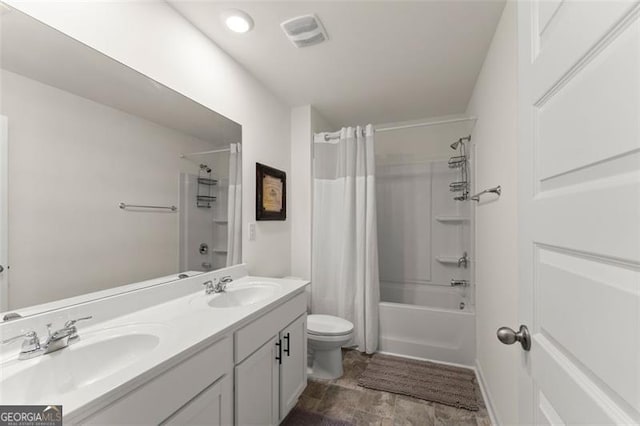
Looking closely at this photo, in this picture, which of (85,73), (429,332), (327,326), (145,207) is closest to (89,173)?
(145,207)

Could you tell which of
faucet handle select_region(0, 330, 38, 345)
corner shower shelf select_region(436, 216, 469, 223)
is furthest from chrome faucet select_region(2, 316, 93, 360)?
corner shower shelf select_region(436, 216, 469, 223)

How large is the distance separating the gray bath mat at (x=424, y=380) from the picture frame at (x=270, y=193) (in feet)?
5.02

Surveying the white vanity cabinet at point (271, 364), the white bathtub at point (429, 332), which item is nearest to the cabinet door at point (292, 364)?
the white vanity cabinet at point (271, 364)

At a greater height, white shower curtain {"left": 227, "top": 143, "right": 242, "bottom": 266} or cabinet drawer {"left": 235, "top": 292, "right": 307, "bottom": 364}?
white shower curtain {"left": 227, "top": 143, "right": 242, "bottom": 266}

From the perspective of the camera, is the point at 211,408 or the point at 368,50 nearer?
the point at 211,408

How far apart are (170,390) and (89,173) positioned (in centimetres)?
92

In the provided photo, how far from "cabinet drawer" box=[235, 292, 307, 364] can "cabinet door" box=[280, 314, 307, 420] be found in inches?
2.4

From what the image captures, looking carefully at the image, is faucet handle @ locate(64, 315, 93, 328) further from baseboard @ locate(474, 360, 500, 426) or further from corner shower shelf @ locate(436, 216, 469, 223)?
corner shower shelf @ locate(436, 216, 469, 223)

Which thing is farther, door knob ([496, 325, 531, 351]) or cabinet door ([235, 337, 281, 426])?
cabinet door ([235, 337, 281, 426])

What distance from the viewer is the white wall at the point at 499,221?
137cm

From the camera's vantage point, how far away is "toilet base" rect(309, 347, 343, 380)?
2.15 meters

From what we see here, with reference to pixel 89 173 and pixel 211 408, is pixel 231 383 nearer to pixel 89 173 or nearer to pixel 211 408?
pixel 211 408

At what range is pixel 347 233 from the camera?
2.58 metres

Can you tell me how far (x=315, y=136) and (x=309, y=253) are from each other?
3.93 feet
